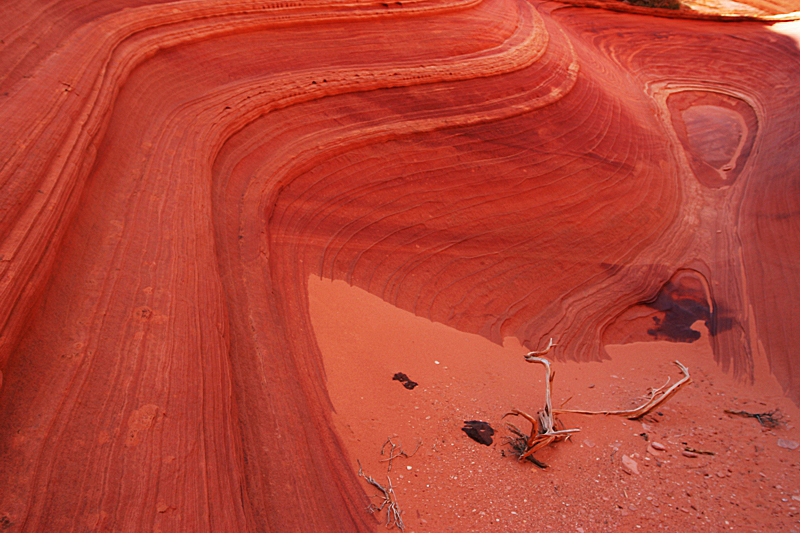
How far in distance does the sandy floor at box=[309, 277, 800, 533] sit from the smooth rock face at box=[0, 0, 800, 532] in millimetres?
228

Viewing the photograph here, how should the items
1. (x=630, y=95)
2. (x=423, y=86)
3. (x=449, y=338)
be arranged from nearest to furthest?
1. (x=449, y=338)
2. (x=423, y=86)
3. (x=630, y=95)

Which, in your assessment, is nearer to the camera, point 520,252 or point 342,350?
point 342,350

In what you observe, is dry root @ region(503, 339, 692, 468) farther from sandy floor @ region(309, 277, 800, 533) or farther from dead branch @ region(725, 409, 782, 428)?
dead branch @ region(725, 409, 782, 428)

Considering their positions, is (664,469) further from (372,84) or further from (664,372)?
(372,84)

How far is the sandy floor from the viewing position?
234 cm

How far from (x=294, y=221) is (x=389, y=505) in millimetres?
2349

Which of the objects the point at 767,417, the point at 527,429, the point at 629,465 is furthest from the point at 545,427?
the point at 767,417

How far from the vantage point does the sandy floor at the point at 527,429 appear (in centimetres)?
234

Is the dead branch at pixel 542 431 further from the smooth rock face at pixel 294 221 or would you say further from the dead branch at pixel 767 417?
the dead branch at pixel 767 417

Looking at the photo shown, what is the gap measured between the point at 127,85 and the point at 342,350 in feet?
8.14

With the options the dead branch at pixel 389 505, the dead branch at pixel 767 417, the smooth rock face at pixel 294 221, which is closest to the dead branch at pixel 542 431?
the dead branch at pixel 389 505

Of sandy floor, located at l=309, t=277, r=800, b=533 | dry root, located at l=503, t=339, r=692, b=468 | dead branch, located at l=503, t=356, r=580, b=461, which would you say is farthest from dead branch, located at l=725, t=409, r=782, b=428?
dead branch, located at l=503, t=356, r=580, b=461

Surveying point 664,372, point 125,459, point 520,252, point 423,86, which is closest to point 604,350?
point 664,372

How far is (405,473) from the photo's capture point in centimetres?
246
